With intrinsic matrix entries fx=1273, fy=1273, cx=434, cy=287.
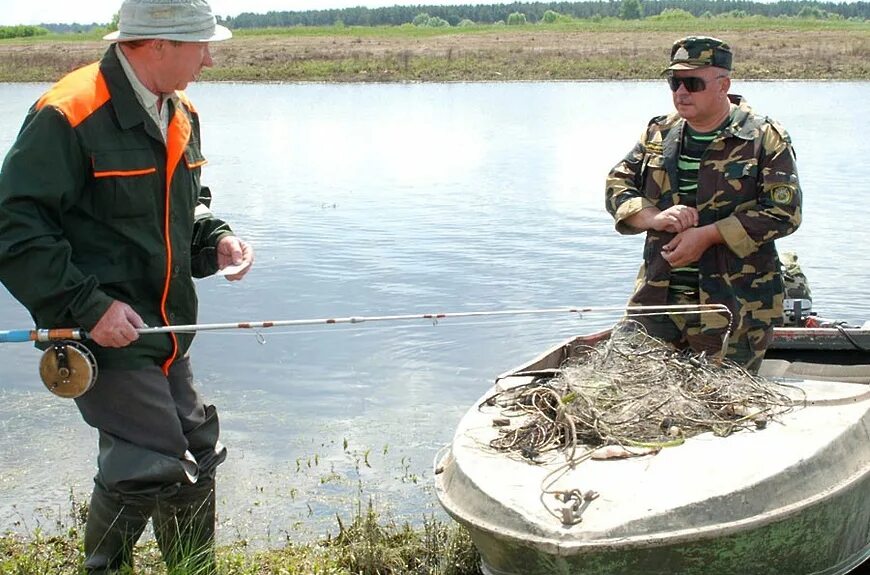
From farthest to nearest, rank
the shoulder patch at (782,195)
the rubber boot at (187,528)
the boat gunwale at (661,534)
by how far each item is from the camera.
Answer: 1. the shoulder patch at (782,195)
2. the rubber boot at (187,528)
3. the boat gunwale at (661,534)

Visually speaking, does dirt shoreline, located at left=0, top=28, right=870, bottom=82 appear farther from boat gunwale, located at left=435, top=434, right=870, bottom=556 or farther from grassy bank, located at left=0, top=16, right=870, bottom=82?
boat gunwale, located at left=435, top=434, right=870, bottom=556

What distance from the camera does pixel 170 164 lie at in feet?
15.4

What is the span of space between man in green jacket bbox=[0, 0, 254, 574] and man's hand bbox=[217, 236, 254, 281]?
253 mm

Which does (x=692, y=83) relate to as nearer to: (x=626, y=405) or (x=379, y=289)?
(x=626, y=405)

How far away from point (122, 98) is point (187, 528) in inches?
67.6

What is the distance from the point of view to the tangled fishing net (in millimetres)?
5105

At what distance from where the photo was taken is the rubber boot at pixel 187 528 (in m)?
4.98

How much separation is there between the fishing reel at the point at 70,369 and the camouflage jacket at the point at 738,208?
9.04ft

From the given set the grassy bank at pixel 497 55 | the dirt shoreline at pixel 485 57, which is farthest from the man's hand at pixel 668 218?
the grassy bank at pixel 497 55

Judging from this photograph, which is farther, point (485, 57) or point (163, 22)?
point (485, 57)

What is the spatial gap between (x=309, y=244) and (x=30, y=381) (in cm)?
510

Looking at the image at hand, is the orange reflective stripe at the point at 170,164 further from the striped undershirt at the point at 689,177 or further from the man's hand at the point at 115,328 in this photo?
the striped undershirt at the point at 689,177

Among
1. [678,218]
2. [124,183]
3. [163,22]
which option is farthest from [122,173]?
[678,218]

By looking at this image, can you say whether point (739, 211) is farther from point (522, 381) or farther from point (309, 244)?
point (309, 244)
